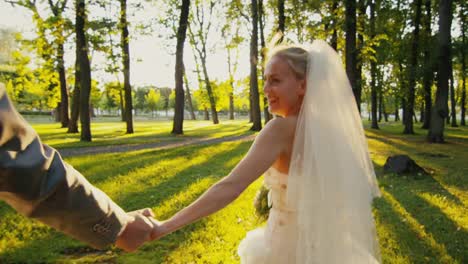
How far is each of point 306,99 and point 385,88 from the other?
27470 mm

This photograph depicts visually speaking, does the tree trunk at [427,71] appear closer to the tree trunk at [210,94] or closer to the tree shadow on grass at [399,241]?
the tree shadow on grass at [399,241]

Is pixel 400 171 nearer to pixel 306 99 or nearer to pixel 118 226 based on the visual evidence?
pixel 306 99

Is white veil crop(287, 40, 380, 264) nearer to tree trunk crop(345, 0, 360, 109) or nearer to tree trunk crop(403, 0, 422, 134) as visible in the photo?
tree trunk crop(345, 0, 360, 109)

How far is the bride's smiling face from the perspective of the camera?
8.61 feet

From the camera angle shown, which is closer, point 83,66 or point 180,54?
point 83,66

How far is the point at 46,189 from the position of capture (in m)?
1.84

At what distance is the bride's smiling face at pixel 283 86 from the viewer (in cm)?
262

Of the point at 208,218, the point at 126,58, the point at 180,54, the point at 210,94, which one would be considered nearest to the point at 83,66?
the point at 126,58

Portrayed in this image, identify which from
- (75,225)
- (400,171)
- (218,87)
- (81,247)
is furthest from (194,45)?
(75,225)

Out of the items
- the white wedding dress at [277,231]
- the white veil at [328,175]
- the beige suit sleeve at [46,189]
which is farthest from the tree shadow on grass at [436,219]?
the beige suit sleeve at [46,189]

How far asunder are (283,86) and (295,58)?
0.23 meters

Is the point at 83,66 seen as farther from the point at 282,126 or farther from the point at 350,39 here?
the point at 282,126

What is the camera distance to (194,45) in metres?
51.0

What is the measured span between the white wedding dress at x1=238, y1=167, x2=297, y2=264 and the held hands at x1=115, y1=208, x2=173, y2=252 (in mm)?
799
